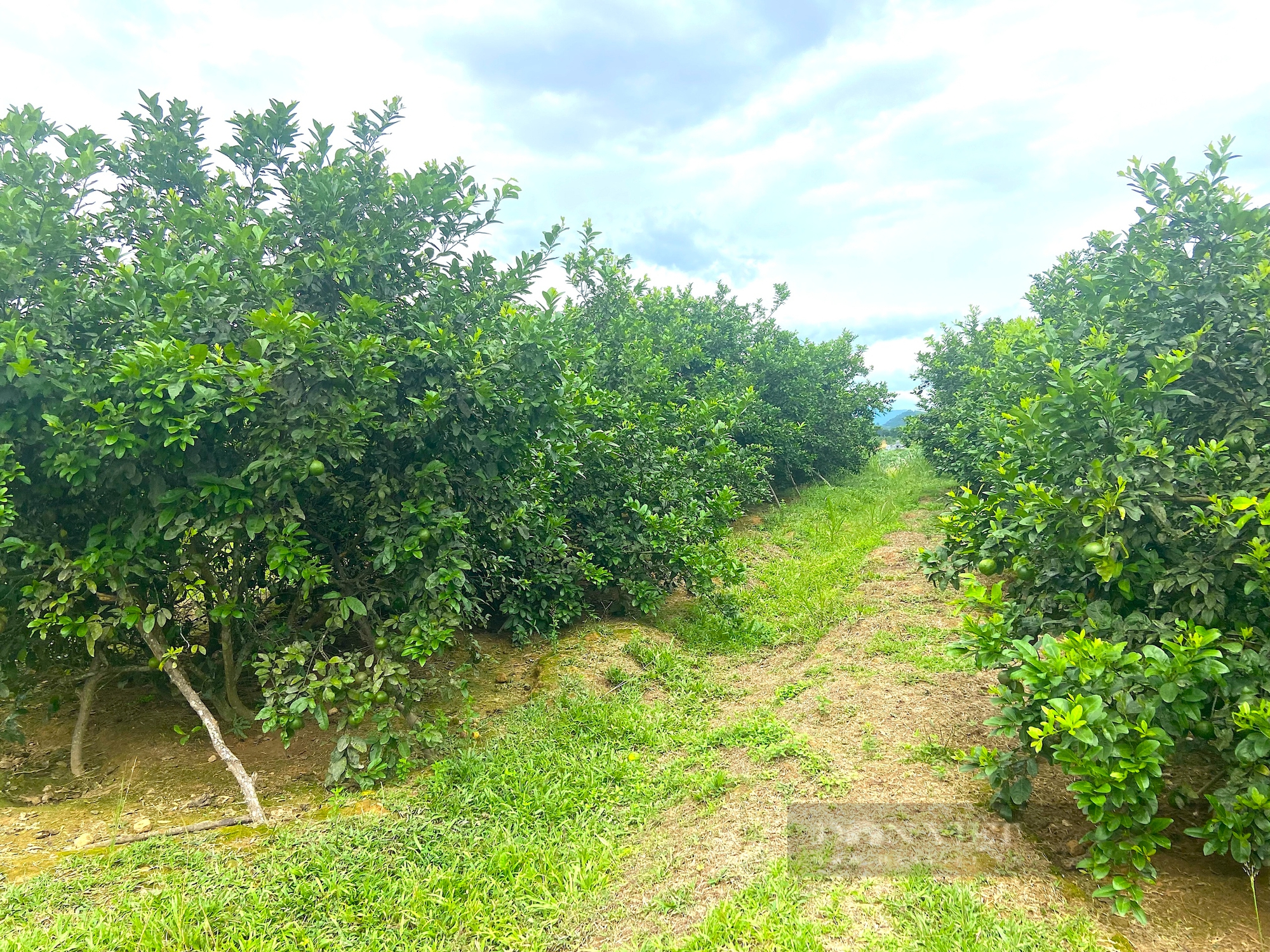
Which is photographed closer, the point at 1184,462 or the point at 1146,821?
the point at 1146,821

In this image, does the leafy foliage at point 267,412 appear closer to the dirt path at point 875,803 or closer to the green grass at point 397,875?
the green grass at point 397,875

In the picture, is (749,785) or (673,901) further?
(749,785)

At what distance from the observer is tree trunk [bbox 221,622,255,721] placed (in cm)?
404

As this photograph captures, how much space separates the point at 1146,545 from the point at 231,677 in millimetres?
5062

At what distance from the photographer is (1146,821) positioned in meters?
2.19

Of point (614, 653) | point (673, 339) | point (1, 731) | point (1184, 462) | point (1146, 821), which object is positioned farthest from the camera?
point (673, 339)

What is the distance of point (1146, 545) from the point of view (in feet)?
8.83

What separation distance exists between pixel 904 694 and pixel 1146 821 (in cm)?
211

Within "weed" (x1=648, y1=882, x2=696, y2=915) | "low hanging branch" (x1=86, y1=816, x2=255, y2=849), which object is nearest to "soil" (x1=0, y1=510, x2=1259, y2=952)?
"weed" (x1=648, y1=882, x2=696, y2=915)

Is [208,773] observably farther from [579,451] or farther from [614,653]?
[579,451]

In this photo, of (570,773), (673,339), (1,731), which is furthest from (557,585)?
(673,339)

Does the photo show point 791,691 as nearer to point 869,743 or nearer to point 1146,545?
point 869,743

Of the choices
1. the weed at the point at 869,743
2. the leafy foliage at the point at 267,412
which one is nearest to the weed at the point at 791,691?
the weed at the point at 869,743

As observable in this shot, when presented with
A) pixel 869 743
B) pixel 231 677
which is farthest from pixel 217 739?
pixel 869 743
